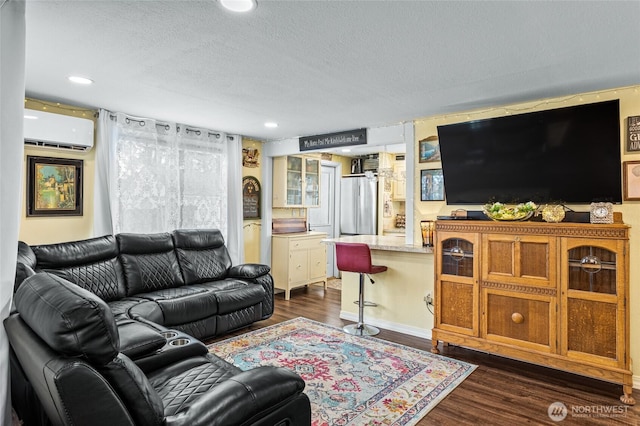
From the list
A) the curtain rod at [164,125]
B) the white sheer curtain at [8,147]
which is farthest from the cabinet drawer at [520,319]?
the curtain rod at [164,125]

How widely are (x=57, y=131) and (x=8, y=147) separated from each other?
7.83 ft

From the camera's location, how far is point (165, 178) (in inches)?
181

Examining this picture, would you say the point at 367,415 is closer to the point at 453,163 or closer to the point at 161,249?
the point at 453,163

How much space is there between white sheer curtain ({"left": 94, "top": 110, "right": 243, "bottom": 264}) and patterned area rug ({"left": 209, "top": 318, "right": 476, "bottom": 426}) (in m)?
1.70

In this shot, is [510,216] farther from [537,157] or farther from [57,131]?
[57,131]

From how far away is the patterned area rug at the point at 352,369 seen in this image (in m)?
2.54

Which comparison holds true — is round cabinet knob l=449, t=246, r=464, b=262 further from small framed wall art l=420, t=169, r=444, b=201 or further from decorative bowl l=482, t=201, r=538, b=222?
small framed wall art l=420, t=169, r=444, b=201

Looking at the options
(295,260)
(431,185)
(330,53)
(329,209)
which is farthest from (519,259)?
(329,209)

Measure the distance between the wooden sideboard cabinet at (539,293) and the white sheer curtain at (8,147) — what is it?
10.3 feet

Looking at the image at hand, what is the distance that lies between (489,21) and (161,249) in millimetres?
3708

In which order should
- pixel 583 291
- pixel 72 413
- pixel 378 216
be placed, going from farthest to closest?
pixel 378 216, pixel 583 291, pixel 72 413

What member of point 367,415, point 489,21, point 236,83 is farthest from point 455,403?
point 236,83

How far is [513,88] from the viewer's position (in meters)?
3.13

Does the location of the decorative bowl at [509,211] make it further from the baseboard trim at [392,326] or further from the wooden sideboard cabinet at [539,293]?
the baseboard trim at [392,326]
